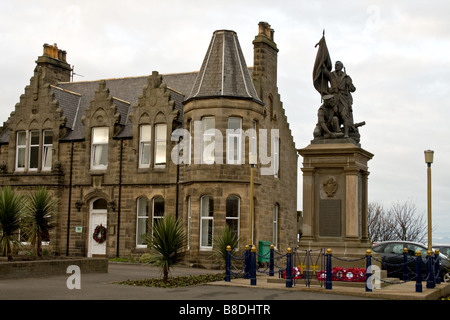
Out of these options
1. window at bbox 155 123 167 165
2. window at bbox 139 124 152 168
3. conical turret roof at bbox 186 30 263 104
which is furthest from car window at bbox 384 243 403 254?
window at bbox 139 124 152 168

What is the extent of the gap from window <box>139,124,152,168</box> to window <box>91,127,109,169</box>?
2108 mm

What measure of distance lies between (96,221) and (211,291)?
17709 mm

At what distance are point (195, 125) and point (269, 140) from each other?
4891 mm

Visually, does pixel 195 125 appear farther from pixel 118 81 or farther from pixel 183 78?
pixel 118 81

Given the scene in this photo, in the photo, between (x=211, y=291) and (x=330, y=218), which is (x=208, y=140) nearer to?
(x=330, y=218)

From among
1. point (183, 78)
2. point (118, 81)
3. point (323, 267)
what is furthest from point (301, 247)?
point (118, 81)

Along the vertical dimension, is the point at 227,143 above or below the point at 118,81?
below

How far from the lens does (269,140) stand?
33500 mm

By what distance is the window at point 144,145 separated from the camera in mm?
33031

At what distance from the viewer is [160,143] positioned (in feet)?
107

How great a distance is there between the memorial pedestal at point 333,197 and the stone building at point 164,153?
994 cm

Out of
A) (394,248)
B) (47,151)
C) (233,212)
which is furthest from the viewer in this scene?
(47,151)

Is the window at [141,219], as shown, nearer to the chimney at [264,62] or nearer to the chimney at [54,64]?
the chimney at [264,62]

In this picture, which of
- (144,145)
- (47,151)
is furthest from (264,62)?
(47,151)
